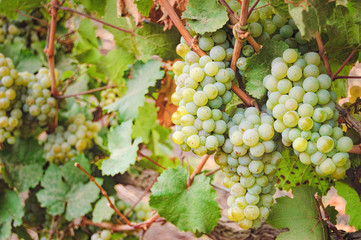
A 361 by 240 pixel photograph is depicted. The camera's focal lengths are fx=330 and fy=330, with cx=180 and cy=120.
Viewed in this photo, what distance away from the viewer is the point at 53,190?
1196 millimetres

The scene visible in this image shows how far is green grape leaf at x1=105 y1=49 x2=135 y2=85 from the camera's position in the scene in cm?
123

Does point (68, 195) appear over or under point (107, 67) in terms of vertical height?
under

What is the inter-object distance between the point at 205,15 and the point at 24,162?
949mm

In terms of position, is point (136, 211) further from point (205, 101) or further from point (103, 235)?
point (205, 101)

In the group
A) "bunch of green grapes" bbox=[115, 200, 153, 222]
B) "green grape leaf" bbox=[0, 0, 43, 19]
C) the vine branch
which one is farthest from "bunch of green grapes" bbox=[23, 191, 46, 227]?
the vine branch

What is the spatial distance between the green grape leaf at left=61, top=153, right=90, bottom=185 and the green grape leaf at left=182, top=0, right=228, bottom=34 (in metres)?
0.74

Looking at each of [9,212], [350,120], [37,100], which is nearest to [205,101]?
[350,120]

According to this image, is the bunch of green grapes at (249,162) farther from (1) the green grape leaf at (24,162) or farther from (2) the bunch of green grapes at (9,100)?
(1) the green grape leaf at (24,162)

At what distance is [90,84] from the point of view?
4.89ft

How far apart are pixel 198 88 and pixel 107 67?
0.83 metres

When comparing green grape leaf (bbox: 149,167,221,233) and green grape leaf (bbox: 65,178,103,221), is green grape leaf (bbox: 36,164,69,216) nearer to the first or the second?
green grape leaf (bbox: 65,178,103,221)

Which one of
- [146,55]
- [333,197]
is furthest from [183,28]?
[333,197]

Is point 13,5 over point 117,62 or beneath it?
over

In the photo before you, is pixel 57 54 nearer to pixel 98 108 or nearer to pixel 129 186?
pixel 98 108
